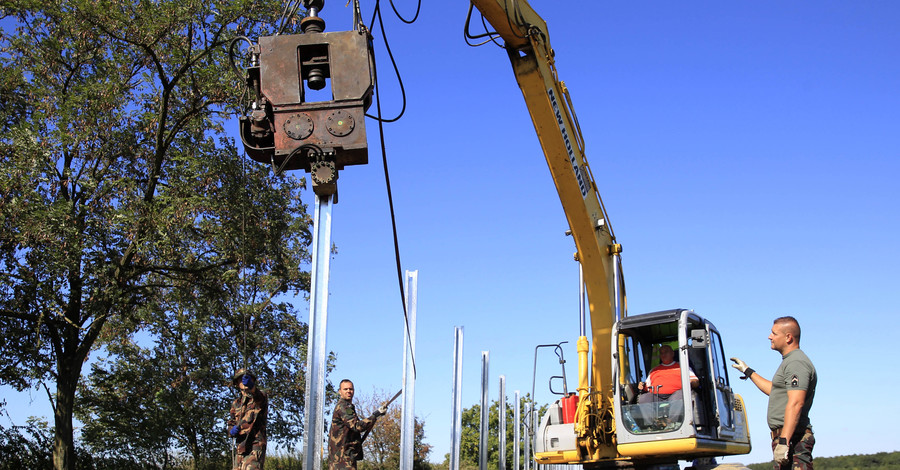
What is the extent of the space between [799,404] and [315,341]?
333cm

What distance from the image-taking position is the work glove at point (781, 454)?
5.41m

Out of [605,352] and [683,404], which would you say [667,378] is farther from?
[605,352]

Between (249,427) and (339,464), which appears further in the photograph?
(249,427)

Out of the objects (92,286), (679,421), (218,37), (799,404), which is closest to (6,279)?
(92,286)

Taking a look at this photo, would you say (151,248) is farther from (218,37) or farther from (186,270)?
(218,37)

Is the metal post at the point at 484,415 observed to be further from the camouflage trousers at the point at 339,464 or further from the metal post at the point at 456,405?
the camouflage trousers at the point at 339,464

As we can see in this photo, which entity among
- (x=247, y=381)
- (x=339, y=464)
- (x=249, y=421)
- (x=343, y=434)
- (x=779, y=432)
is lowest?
(x=339, y=464)

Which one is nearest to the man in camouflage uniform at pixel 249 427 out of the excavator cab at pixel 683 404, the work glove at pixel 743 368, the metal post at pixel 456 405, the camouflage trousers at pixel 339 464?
the camouflage trousers at pixel 339 464

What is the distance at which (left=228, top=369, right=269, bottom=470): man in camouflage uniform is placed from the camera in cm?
926

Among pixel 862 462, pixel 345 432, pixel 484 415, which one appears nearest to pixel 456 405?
pixel 484 415

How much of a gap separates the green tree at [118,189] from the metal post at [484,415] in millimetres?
4857

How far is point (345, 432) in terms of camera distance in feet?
29.9

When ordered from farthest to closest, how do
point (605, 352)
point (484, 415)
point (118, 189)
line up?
point (118, 189) → point (484, 415) → point (605, 352)

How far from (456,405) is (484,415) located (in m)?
1.10
